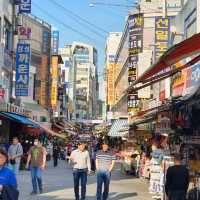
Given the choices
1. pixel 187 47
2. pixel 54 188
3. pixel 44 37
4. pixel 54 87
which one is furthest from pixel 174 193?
pixel 54 87

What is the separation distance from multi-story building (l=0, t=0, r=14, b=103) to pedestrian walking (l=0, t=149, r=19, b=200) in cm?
2484

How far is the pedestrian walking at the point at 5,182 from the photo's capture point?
7547mm

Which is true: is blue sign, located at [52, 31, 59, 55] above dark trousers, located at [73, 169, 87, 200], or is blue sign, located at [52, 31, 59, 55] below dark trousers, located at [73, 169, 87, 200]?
above

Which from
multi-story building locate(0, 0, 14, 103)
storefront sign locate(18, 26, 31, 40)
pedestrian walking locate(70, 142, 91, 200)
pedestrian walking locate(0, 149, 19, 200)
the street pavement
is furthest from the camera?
storefront sign locate(18, 26, 31, 40)

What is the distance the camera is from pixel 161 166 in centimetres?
1656

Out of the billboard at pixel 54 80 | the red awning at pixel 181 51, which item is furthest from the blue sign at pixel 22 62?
the billboard at pixel 54 80

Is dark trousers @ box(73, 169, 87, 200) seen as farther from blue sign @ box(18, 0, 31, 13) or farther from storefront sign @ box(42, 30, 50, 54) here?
storefront sign @ box(42, 30, 50, 54)

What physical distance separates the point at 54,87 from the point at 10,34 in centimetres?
3369

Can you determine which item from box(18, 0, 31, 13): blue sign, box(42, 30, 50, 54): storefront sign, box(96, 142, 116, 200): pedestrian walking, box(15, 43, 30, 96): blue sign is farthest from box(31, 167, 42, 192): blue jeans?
box(42, 30, 50, 54): storefront sign

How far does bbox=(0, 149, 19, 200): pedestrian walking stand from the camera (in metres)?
7.55

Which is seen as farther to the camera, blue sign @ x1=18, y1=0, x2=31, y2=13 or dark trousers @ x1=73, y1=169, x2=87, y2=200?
blue sign @ x1=18, y1=0, x2=31, y2=13

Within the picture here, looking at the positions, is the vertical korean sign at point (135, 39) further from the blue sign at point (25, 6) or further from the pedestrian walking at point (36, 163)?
the pedestrian walking at point (36, 163)

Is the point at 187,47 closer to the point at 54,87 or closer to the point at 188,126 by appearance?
the point at 188,126

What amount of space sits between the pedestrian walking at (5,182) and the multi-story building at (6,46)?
2484cm
